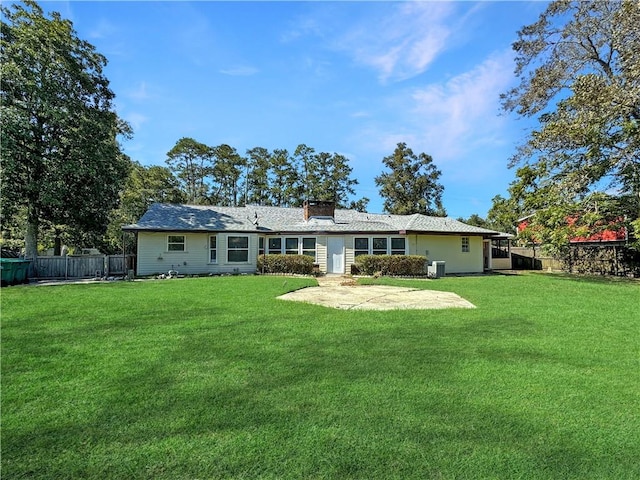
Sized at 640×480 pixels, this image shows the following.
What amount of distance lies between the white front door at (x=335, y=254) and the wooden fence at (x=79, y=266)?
10050 mm

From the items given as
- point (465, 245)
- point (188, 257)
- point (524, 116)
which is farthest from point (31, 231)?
point (524, 116)

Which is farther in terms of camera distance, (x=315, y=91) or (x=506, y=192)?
(x=506, y=192)

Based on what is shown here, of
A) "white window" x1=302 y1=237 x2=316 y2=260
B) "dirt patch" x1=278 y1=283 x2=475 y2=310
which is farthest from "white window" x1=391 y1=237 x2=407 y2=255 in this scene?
"dirt patch" x1=278 y1=283 x2=475 y2=310

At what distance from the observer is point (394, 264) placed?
16656 millimetres

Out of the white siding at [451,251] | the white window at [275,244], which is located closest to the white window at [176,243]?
the white window at [275,244]

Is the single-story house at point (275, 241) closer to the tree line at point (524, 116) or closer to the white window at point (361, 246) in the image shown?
the white window at point (361, 246)

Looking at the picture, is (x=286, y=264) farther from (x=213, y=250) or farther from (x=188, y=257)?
(x=188, y=257)

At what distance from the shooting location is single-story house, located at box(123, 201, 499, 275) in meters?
17.2

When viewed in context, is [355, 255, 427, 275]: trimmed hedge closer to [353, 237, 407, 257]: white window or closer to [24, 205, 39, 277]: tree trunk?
[353, 237, 407, 257]: white window

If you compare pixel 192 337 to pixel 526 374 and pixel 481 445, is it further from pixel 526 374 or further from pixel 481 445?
pixel 526 374

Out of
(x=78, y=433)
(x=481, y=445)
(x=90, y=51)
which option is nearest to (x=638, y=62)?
(x=481, y=445)

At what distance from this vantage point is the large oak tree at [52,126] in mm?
16281

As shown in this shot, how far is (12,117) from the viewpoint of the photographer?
15.9m

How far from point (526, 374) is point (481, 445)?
6.19 feet
